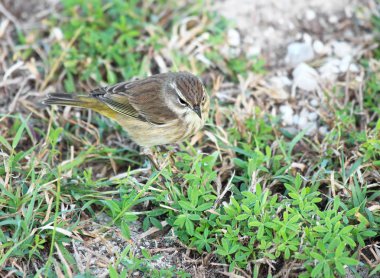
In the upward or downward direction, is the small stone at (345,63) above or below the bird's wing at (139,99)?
below

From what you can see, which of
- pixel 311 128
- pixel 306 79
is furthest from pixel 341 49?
pixel 311 128

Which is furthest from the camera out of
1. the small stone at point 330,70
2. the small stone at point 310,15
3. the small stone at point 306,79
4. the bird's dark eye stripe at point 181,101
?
the small stone at point 310,15

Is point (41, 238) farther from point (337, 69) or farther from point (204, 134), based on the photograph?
point (337, 69)

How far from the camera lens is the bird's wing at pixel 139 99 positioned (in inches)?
228

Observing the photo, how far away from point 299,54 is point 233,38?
842 mm

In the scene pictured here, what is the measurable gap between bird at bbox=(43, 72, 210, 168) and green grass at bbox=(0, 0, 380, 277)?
26 cm

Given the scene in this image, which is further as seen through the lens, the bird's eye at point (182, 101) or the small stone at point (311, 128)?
the small stone at point (311, 128)

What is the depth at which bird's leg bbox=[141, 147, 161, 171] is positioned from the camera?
215 inches

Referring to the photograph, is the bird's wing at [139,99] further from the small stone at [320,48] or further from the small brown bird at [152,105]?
the small stone at [320,48]

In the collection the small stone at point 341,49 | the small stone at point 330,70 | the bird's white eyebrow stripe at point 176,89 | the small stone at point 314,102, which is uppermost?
the bird's white eyebrow stripe at point 176,89

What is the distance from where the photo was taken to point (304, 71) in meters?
6.60

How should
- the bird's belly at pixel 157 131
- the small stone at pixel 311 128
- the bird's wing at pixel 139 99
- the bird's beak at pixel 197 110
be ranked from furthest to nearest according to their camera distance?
1. the small stone at pixel 311 128
2. the bird's wing at pixel 139 99
3. the bird's belly at pixel 157 131
4. the bird's beak at pixel 197 110

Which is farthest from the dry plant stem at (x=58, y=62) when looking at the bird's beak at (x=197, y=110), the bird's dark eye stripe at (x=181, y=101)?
the bird's beak at (x=197, y=110)


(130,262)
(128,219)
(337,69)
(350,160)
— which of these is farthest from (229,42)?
(130,262)
